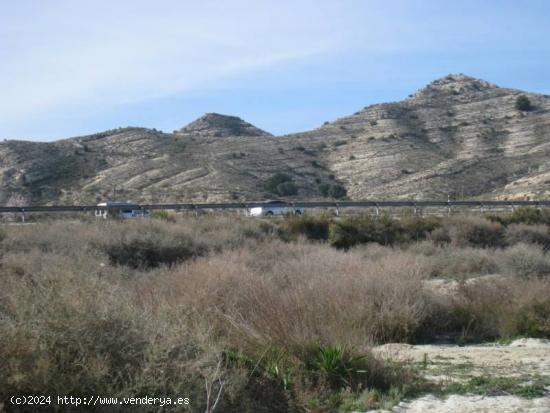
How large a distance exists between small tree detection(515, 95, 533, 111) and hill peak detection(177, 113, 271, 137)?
127 feet

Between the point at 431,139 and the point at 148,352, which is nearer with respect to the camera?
the point at 148,352

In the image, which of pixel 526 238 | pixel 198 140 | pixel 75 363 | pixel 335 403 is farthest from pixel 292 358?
pixel 198 140

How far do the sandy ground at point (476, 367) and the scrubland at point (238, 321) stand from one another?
33cm

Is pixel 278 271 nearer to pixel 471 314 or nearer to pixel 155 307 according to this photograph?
pixel 471 314

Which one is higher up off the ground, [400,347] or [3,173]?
[3,173]

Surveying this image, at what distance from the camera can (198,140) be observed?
82.7 metres

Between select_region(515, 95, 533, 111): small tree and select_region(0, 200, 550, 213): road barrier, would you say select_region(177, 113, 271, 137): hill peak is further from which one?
select_region(0, 200, 550, 213): road barrier

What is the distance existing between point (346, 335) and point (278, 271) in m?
6.23

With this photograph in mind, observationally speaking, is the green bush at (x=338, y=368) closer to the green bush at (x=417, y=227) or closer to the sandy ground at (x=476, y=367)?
the sandy ground at (x=476, y=367)

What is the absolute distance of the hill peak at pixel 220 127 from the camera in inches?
4195

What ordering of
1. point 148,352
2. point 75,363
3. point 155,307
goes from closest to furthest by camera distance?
1. point 75,363
2. point 148,352
3. point 155,307

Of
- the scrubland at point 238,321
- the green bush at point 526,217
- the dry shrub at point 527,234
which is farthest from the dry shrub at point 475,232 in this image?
the scrubland at point 238,321

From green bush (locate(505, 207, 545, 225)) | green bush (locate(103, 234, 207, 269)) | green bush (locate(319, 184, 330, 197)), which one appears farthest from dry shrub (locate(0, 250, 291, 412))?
green bush (locate(319, 184, 330, 197))

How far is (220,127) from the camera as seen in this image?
110m
